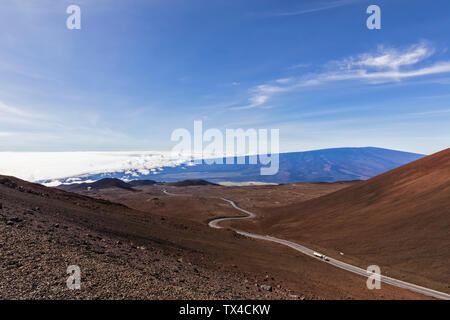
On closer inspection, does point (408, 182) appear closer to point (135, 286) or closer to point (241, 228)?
point (241, 228)

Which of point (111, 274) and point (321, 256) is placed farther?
point (321, 256)
